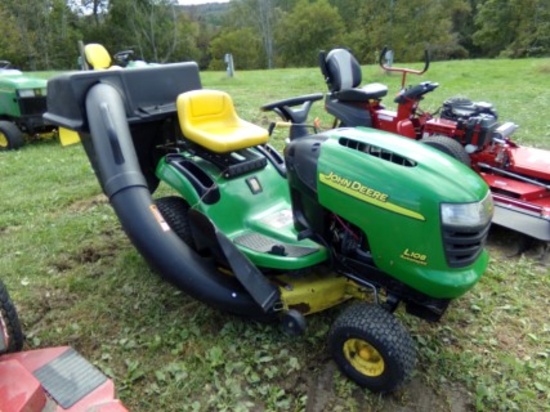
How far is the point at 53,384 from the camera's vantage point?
6.41 ft

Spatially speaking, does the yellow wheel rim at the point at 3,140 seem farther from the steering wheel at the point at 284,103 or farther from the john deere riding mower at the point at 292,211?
the steering wheel at the point at 284,103

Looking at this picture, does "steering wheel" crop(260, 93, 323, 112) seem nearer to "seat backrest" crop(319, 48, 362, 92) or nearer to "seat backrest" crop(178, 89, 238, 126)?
"seat backrest" crop(178, 89, 238, 126)

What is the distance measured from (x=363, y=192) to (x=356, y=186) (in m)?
0.04

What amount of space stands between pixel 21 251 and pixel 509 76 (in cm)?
1088

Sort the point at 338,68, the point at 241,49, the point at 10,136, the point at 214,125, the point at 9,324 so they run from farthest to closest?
the point at 241,49 → the point at 10,136 → the point at 338,68 → the point at 214,125 → the point at 9,324

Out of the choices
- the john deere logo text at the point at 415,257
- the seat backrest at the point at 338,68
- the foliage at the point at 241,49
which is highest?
the seat backrest at the point at 338,68

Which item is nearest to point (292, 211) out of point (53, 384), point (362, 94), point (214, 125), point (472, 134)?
point (214, 125)

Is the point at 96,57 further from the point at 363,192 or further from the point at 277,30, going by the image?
the point at 277,30

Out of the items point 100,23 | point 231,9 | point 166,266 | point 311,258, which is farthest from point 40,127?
point 231,9

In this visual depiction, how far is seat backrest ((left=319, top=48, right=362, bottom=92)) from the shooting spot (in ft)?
14.3

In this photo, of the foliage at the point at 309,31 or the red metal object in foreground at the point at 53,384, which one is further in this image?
the foliage at the point at 309,31

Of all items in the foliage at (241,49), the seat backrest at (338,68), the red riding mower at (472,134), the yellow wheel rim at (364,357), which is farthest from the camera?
the foliage at (241,49)

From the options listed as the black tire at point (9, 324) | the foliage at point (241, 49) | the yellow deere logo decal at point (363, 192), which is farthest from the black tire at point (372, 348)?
the foliage at point (241, 49)

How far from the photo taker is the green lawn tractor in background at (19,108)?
20.1 feet
